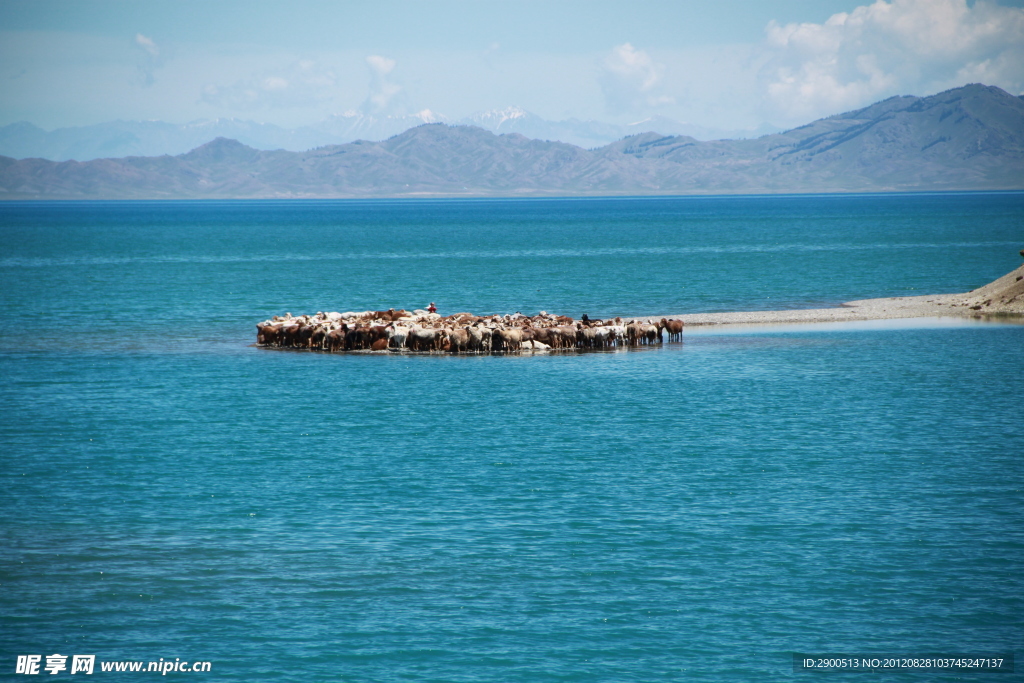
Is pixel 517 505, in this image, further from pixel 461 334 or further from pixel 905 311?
pixel 905 311

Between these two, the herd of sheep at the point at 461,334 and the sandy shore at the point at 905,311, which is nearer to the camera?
the herd of sheep at the point at 461,334

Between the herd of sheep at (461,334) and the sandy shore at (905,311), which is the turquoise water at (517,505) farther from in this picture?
the sandy shore at (905,311)

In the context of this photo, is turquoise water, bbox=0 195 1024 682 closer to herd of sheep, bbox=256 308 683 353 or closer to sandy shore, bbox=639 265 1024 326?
herd of sheep, bbox=256 308 683 353

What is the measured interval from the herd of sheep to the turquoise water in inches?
63.0

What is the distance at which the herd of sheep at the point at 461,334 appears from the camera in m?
42.9

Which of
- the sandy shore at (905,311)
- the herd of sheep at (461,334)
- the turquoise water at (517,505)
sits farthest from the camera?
the sandy shore at (905,311)

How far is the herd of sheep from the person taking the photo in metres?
42.9

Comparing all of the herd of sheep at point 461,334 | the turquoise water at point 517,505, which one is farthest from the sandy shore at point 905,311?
the herd of sheep at point 461,334

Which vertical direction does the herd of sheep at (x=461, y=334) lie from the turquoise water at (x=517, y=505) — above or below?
above

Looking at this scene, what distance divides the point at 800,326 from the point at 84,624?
40890 millimetres

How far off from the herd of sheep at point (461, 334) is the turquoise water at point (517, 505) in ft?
5.25

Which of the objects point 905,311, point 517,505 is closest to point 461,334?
point 517,505

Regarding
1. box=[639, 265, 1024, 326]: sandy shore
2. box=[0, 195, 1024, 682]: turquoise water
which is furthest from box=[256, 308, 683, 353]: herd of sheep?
box=[639, 265, 1024, 326]: sandy shore

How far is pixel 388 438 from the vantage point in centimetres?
2711
